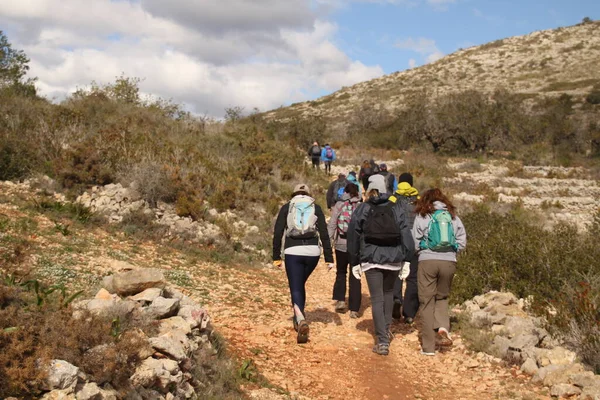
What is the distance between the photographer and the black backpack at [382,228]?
6.27 m

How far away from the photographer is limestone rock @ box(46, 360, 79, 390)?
332 centimetres

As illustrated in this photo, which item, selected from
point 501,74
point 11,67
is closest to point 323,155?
point 11,67

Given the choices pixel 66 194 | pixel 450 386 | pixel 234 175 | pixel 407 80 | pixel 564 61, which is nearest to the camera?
pixel 450 386

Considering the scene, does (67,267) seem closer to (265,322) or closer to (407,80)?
(265,322)

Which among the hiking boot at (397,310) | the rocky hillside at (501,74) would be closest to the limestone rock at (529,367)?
the hiking boot at (397,310)

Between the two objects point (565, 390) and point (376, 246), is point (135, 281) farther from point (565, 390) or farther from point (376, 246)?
point (565, 390)

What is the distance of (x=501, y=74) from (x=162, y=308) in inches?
2769

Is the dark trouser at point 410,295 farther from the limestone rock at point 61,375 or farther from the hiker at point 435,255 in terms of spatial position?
the limestone rock at point 61,375

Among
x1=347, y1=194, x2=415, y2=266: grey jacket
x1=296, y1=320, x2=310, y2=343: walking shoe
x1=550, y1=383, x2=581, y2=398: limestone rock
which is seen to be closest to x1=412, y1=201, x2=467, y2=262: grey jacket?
x1=347, y1=194, x2=415, y2=266: grey jacket

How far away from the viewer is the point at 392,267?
6297mm

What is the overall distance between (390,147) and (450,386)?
32769mm

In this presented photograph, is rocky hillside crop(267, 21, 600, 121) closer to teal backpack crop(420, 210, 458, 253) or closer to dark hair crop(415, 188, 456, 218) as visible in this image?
dark hair crop(415, 188, 456, 218)

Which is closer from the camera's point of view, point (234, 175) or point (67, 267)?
point (67, 267)

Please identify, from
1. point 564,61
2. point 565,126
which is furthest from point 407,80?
point 565,126
